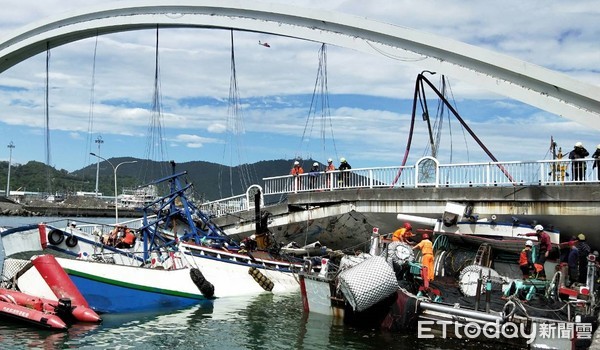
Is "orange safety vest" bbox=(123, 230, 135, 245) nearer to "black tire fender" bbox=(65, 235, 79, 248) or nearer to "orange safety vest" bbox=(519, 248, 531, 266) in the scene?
"black tire fender" bbox=(65, 235, 79, 248)

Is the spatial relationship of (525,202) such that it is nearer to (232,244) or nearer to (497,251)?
(497,251)

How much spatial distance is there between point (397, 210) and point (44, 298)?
11.5 meters

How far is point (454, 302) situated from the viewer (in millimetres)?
15211

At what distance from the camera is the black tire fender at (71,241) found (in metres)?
21.1

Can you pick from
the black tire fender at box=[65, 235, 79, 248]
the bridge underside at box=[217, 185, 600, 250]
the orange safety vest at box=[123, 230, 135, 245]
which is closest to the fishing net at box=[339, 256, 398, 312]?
the bridge underside at box=[217, 185, 600, 250]

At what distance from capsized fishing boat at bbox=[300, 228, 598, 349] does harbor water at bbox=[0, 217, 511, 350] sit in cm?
34

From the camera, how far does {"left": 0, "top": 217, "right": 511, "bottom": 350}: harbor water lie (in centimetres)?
1382

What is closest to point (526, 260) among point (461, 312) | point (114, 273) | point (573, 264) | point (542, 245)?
point (542, 245)

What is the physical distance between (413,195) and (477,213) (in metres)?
2.18

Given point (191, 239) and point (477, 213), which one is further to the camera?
point (191, 239)

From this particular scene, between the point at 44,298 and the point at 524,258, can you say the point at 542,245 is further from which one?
the point at 44,298

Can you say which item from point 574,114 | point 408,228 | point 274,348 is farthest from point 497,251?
point 274,348

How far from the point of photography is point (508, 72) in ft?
63.6

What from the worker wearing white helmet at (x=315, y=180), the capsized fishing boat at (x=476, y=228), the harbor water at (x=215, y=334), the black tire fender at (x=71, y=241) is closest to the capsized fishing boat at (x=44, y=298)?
the harbor water at (x=215, y=334)
